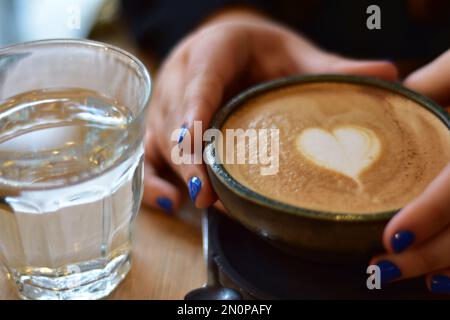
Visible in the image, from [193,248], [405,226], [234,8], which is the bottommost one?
[193,248]

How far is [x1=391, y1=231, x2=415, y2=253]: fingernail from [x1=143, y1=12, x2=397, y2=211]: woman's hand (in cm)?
25

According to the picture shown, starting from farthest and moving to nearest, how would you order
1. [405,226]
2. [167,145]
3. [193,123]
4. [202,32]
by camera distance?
[202,32] < [167,145] < [193,123] < [405,226]

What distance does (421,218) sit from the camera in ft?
1.71

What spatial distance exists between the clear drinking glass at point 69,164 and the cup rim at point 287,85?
9 cm

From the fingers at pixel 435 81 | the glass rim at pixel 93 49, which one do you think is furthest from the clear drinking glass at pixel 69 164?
the fingers at pixel 435 81

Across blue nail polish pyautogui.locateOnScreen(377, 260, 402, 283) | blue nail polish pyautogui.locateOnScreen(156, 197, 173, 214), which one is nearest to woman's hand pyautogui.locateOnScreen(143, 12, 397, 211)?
blue nail polish pyautogui.locateOnScreen(156, 197, 173, 214)

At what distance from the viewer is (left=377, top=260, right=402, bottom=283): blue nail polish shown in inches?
21.9

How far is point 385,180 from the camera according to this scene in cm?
57

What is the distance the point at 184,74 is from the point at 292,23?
1.16 ft

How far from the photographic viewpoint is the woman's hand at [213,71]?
73cm

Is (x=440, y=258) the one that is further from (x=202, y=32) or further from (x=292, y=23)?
(x=292, y=23)

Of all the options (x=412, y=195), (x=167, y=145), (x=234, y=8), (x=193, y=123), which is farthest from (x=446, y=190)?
(x=234, y=8)

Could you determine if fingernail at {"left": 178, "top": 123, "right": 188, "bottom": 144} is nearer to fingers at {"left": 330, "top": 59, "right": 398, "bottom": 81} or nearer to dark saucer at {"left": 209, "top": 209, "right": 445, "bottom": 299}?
dark saucer at {"left": 209, "top": 209, "right": 445, "bottom": 299}

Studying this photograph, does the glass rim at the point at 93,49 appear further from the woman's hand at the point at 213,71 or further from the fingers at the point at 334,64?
the fingers at the point at 334,64
